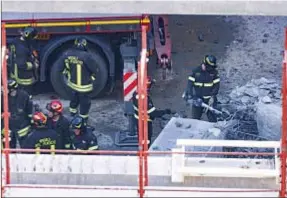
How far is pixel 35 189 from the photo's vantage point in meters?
8.88

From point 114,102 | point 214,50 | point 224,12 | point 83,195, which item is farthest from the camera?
point 214,50

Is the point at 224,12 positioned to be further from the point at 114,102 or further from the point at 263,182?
the point at 263,182

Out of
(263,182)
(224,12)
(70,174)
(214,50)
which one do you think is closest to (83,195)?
(70,174)

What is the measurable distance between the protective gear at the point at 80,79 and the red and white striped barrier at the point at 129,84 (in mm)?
419

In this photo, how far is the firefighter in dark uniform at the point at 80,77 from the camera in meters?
13.0

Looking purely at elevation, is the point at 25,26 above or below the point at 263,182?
above

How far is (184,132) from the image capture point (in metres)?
12.0

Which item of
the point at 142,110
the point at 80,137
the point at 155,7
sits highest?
the point at 155,7

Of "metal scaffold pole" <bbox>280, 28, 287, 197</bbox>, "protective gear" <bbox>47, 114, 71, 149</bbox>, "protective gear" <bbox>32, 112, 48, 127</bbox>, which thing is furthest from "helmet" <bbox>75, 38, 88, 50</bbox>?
"metal scaffold pole" <bbox>280, 28, 287, 197</bbox>

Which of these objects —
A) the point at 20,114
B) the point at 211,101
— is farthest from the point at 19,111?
the point at 211,101

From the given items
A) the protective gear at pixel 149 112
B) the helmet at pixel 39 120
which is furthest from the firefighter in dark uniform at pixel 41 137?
the protective gear at pixel 149 112

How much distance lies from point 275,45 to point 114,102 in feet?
10.1

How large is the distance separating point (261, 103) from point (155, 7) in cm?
173

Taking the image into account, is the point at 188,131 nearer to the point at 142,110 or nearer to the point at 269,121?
the point at 269,121
